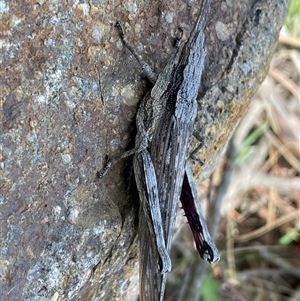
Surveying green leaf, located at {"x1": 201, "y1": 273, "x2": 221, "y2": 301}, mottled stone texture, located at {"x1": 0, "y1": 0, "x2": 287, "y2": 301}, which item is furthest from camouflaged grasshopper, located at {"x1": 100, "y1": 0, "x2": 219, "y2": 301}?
green leaf, located at {"x1": 201, "y1": 273, "x2": 221, "y2": 301}

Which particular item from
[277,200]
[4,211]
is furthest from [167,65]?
[277,200]

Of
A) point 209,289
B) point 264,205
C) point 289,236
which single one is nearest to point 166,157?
point 209,289

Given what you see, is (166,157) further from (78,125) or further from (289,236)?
(289,236)

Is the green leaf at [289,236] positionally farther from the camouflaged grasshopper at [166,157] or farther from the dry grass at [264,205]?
the camouflaged grasshopper at [166,157]

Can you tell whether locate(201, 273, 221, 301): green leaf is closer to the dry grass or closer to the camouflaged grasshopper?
the dry grass

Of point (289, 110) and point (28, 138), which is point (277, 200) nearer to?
point (289, 110)
